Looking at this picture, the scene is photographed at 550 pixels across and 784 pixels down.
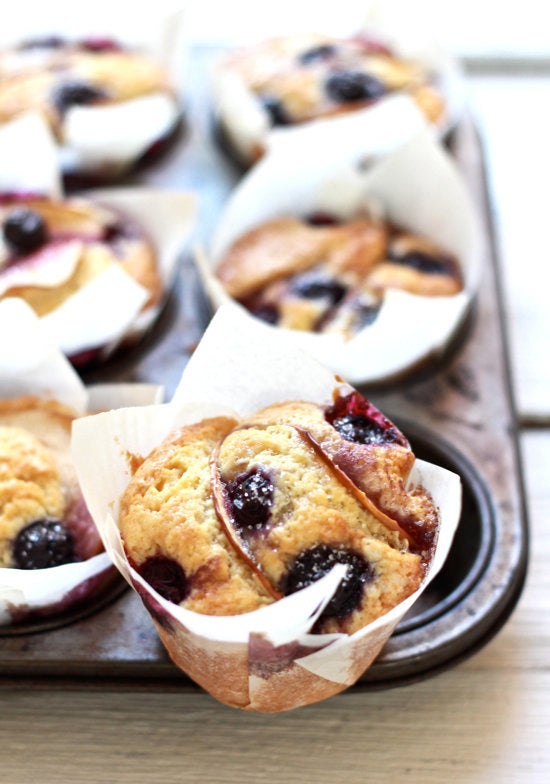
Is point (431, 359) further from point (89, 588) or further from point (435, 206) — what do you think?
point (89, 588)

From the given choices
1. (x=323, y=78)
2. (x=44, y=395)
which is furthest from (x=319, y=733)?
(x=323, y=78)

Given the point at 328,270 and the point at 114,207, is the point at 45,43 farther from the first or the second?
the point at 328,270

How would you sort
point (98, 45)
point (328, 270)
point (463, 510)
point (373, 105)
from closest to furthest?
point (463, 510) < point (328, 270) < point (373, 105) < point (98, 45)

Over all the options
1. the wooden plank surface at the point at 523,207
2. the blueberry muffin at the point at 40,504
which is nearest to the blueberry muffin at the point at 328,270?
the wooden plank surface at the point at 523,207

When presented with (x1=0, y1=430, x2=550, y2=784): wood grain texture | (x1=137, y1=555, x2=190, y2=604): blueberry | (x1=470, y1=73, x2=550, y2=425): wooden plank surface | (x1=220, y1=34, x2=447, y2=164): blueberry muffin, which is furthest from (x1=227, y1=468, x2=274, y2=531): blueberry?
(x1=220, y1=34, x2=447, y2=164): blueberry muffin

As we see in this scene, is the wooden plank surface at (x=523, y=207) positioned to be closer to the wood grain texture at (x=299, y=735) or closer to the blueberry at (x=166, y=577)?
the wood grain texture at (x=299, y=735)

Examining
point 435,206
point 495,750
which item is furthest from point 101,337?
point 495,750

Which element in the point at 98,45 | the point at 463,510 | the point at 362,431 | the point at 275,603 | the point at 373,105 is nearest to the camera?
the point at 275,603
